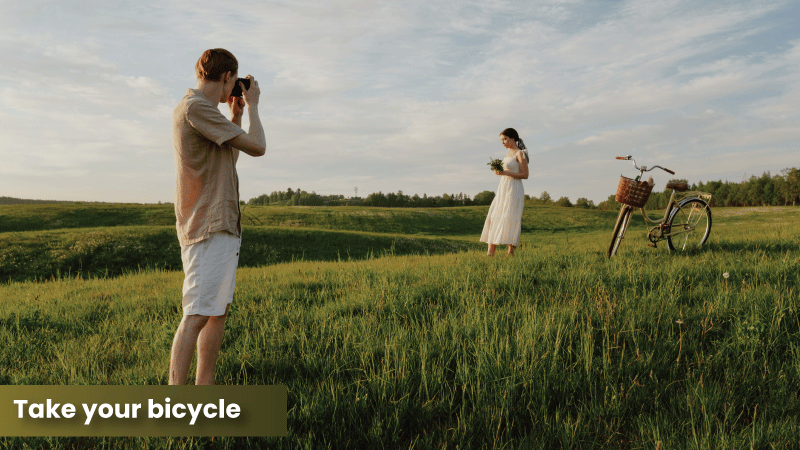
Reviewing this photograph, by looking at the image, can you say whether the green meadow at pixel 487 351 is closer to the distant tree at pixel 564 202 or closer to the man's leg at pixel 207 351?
A: the man's leg at pixel 207 351

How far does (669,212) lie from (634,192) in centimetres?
166

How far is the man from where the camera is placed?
3.08 m

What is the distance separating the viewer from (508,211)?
31.8ft

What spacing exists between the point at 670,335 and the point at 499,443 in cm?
243

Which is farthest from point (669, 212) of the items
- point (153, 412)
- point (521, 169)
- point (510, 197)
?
point (153, 412)

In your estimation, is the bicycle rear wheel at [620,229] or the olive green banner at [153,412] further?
the bicycle rear wheel at [620,229]

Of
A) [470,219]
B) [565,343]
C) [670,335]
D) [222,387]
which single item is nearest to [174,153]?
[222,387]

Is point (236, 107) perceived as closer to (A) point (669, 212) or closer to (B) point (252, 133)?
(B) point (252, 133)

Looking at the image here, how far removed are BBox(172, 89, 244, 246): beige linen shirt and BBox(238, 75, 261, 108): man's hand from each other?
36 centimetres

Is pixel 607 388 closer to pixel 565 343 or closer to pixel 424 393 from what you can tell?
pixel 565 343

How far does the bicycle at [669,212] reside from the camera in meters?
8.47

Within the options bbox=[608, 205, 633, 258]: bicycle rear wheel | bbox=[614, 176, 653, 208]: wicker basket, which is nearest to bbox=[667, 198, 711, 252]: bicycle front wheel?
bbox=[608, 205, 633, 258]: bicycle rear wheel

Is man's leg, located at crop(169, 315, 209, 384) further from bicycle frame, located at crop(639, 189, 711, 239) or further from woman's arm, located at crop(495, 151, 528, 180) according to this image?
bicycle frame, located at crop(639, 189, 711, 239)

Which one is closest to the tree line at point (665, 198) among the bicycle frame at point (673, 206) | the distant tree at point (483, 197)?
the distant tree at point (483, 197)
